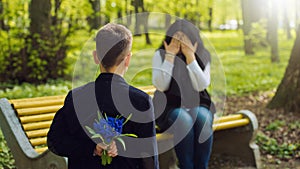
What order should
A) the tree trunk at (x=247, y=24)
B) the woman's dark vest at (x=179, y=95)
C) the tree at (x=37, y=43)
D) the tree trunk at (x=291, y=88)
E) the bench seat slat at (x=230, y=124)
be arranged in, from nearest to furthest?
1. the woman's dark vest at (x=179, y=95)
2. the bench seat slat at (x=230, y=124)
3. the tree trunk at (x=291, y=88)
4. the tree at (x=37, y=43)
5. the tree trunk at (x=247, y=24)

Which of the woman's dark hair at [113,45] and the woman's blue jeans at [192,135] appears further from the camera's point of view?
the woman's blue jeans at [192,135]

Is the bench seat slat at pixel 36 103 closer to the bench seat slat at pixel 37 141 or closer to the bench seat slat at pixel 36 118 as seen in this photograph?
the bench seat slat at pixel 36 118

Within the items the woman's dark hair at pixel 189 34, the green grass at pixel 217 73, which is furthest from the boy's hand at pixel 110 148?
the woman's dark hair at pixel 189 34

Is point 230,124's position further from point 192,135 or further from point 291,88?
point 291,88

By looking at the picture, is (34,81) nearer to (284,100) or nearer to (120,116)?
(284,100)

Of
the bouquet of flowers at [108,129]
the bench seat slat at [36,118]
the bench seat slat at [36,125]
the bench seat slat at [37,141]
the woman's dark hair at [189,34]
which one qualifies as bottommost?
the bench seat slat at [37,141]

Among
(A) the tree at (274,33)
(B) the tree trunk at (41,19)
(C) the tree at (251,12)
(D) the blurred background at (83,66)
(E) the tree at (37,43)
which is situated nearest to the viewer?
(D) the blurred background at (83,66)

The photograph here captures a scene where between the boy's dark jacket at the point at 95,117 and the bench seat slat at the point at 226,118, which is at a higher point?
the boy's dark jacket at the point at 95,117

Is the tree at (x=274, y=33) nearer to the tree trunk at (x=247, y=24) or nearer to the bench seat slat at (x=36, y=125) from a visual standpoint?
the tree trunk at (x=247, y=24)

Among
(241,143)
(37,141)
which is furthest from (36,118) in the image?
(241,143)

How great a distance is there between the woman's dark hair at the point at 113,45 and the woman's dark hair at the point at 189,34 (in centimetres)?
190

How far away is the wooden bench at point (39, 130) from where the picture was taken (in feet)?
11.5

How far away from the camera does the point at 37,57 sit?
336 inches

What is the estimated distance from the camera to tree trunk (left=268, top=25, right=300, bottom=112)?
6.35m
